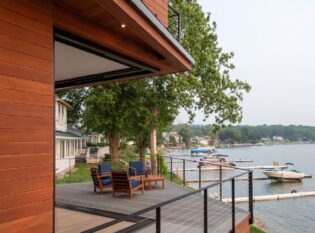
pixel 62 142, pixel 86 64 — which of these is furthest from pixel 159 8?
pixel 62 142

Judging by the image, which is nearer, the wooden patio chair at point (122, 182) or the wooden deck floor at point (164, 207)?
the wooden deck floor at point (164, 207)

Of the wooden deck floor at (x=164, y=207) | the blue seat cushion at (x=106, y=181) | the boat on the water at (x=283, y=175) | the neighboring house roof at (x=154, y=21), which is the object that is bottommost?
the boat on the water at (x=283, y=175)

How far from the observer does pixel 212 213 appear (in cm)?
709

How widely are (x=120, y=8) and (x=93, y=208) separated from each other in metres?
4.71

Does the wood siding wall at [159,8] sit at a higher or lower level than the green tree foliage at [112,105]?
higher

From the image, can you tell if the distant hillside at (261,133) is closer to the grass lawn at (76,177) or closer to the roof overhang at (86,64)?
the grass lawn at (76,177)

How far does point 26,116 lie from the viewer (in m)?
3.58

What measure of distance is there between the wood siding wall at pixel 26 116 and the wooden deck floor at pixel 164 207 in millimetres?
2469

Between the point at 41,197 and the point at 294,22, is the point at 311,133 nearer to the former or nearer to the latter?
the point at 294,22

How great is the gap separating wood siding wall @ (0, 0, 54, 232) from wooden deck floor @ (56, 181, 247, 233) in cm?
247

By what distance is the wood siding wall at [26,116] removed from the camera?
11.0 feet

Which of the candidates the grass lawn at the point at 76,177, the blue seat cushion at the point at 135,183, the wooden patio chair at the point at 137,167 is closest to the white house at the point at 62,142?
the grass lawn at the point at 76,177

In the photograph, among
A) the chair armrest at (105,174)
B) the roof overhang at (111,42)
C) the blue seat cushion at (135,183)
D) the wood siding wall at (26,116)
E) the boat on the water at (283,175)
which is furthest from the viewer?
the boat on the water at (283,175)

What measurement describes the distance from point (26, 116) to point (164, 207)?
456 cm
